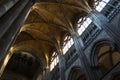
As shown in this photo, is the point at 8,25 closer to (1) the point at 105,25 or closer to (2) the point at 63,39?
(1) the point at 105,25

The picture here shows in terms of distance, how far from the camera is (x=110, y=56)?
60.1 feet

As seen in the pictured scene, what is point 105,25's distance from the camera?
43.8 ft

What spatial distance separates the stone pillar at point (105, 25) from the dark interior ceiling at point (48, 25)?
1.73m

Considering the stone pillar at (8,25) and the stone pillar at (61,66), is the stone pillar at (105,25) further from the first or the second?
the stone pillar at (8,25)

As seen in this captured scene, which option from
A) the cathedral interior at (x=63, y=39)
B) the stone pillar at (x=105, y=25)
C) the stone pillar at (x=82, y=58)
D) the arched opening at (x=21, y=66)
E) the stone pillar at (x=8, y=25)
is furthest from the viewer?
the arched opening at (x=21, y=66)

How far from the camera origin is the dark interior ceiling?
60.7 feet

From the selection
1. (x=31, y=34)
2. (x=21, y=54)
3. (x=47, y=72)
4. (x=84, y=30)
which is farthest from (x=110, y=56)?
(x=21, y=54)

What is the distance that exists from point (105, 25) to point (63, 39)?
7.24m

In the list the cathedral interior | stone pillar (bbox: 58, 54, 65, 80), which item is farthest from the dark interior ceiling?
stone pillar (bbox: 58, 54, 65, 80)

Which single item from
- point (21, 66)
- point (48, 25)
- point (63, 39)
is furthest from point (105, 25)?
point (21, 66)

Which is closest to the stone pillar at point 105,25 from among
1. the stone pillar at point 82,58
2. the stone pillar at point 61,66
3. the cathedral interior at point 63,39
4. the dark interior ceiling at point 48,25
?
the cathedral interior at point 63,39

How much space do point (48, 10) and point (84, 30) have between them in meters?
4.85

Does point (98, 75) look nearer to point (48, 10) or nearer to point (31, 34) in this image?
point (48, 10)

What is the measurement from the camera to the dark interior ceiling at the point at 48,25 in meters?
18.5
